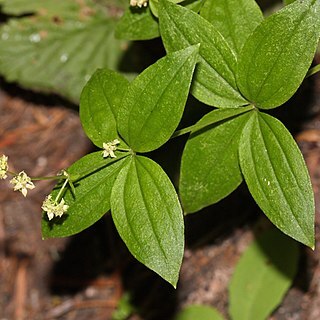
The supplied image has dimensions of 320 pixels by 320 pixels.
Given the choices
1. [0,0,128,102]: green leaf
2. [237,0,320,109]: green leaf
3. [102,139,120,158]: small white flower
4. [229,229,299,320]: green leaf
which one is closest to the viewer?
[237,0,320,109]: green leaf

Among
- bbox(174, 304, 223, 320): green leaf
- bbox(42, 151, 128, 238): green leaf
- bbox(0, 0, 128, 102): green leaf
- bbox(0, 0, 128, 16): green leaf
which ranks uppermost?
bbox(42, 151, 128, 238): green leaf

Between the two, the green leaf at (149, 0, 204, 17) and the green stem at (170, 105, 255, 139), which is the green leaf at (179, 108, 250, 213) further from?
the green leaf at (149, 0, 204, 17)

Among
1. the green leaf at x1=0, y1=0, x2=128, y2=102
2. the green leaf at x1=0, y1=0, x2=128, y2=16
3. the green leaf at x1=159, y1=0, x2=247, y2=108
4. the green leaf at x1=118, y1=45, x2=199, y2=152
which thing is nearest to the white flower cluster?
the green leaf at x1=118, y1=45, x2=199, y2=152

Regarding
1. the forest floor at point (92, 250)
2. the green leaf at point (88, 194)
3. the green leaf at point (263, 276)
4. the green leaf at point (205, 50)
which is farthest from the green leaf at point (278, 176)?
the green leaf at point (263, 276)

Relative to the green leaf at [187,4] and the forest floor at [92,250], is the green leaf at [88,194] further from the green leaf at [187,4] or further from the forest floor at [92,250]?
the forest floor at [92,250]

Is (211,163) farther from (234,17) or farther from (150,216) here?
(234,17)

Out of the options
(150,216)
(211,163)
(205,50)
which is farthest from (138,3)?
(150,216)

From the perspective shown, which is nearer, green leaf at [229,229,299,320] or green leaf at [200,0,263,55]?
green leaf at [200,0,263,55]
